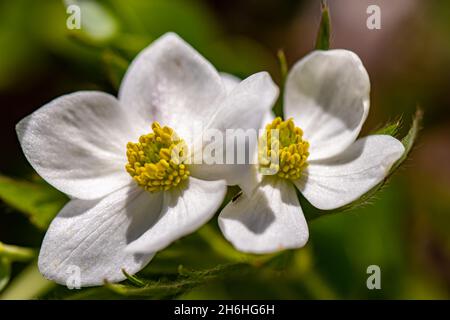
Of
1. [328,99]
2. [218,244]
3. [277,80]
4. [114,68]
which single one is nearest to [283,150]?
[328,99]

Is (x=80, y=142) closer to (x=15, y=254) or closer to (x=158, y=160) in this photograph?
(x=158, y=160)

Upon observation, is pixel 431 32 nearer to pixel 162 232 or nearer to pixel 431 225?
pixel 431 225

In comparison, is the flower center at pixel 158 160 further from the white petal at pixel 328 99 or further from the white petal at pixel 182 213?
the white petal at pixel 328 99

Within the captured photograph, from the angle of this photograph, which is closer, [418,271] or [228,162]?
[228,162]

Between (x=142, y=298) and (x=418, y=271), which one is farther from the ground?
(x=142, y=298)

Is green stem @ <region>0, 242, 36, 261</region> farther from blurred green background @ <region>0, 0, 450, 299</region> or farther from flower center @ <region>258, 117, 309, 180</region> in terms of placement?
flower center @ <region>258, 117, 309, 180</region>
